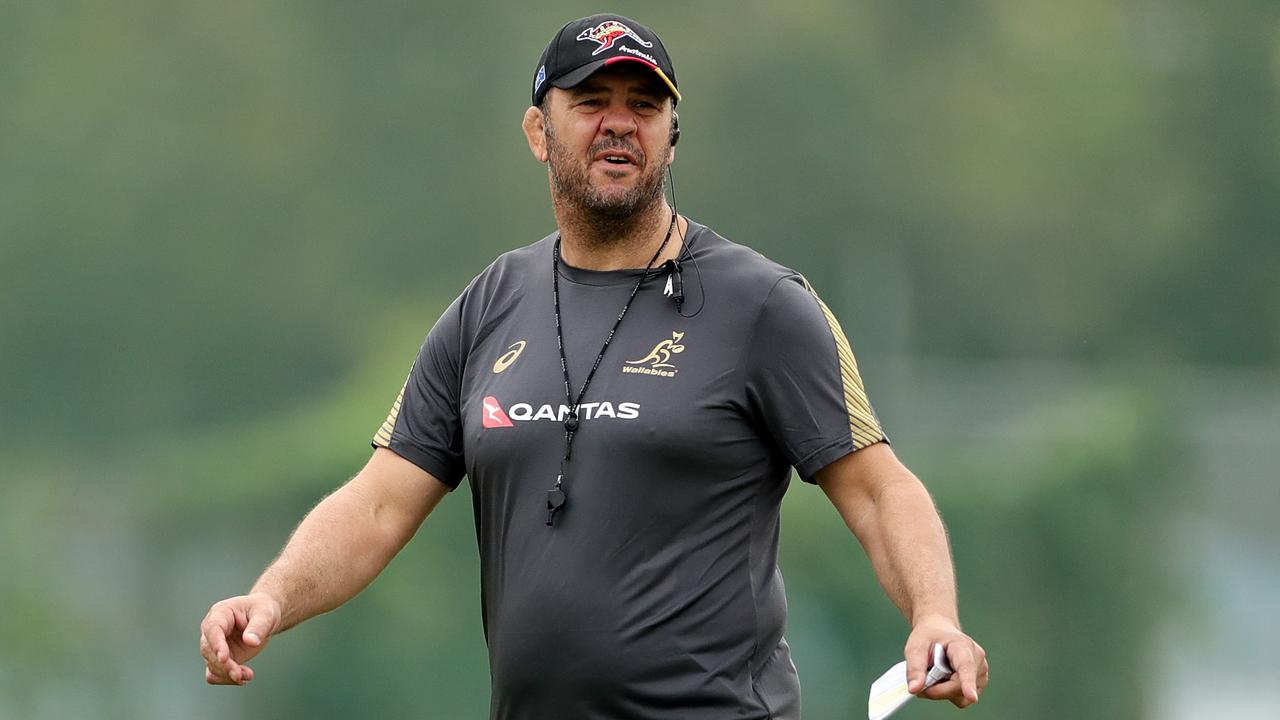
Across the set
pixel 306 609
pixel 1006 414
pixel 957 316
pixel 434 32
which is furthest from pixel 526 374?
pixel 434 32

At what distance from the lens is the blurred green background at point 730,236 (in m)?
17.8

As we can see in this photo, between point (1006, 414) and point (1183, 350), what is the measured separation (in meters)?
3.05

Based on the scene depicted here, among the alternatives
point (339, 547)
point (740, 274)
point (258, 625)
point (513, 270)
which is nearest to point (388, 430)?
point (339, 547)

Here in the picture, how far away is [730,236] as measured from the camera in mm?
24750

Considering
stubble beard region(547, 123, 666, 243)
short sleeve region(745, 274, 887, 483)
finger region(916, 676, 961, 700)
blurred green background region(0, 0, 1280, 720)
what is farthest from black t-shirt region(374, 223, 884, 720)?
blurred green background region(0, 0, 1280, 720)

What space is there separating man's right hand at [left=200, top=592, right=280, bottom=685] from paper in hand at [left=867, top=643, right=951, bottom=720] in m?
1.29

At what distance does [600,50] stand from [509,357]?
2.39 feet

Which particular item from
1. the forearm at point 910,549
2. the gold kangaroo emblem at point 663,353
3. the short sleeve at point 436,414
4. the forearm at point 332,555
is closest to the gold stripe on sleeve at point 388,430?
the short sleeve at point 436,414

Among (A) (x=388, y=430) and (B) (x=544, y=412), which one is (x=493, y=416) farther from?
(A) (x=388, y=430)

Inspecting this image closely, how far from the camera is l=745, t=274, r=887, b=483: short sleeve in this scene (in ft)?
14.5

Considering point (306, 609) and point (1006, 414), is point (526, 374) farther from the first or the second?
point (1006, 414)

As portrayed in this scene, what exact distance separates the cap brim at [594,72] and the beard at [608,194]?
15 cm

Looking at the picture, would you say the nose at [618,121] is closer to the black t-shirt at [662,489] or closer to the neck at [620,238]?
the neck at [620,238]

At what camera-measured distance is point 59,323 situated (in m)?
23.8
